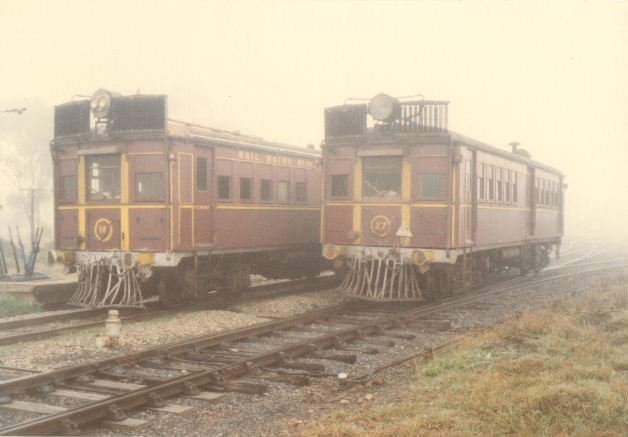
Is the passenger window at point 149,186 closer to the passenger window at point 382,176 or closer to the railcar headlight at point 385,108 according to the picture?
the passenger window at point 382,176

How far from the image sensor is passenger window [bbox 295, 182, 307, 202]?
17.4 m

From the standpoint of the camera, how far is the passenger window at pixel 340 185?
1430cm

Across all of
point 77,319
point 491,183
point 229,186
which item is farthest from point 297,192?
point 77,319

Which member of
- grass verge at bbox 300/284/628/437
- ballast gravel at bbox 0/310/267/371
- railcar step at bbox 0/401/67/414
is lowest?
ballast gravel at bbox 0/310/267/371

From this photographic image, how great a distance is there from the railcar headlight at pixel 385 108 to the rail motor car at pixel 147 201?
306 centimetres

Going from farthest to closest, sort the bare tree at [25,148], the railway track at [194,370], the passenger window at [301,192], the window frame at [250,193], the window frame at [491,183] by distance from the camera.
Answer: the bare tree at [25,148] < the passenger window at [301,192] < the window frame at [491,183] < the window frame at [250,193] < the railway track at [194,370]

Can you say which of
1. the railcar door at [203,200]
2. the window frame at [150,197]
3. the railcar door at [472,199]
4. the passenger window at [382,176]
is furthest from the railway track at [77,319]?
the railcar door at [472,199]

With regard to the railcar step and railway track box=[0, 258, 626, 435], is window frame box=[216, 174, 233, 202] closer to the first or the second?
railway track box=[0, 258, 626, 435]

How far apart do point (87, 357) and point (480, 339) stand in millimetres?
5108

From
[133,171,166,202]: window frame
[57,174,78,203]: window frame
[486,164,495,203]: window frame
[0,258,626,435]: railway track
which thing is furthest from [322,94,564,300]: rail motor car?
[57,174,78,203]: window frame

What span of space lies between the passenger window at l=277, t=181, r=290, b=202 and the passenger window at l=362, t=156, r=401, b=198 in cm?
306

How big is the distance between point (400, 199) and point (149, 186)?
190 inches

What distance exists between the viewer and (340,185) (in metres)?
14.4

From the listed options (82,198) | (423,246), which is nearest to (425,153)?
(423,246)
